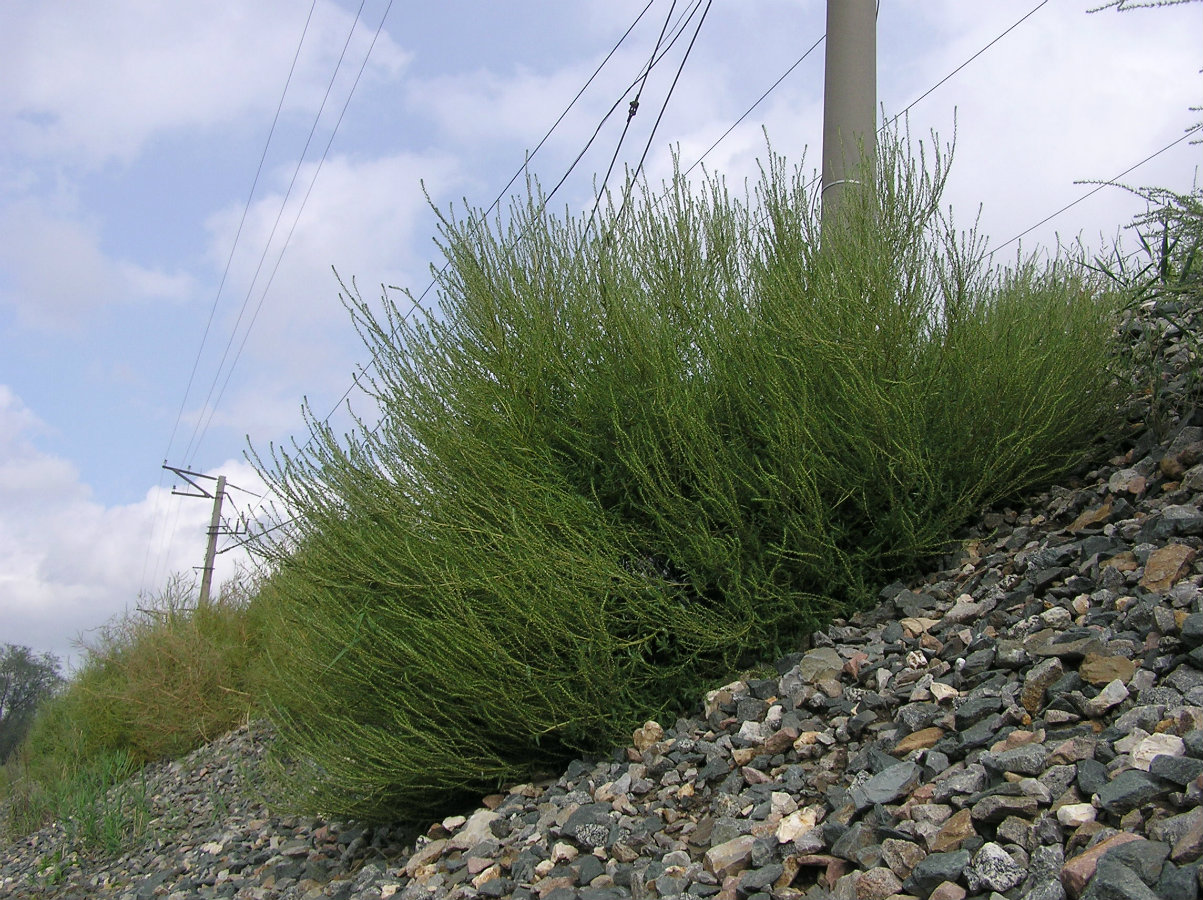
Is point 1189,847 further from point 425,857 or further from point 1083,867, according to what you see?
point 425,857

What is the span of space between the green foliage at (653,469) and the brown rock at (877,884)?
1.76 metres

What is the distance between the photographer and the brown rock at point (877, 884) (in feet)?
A: 8.87

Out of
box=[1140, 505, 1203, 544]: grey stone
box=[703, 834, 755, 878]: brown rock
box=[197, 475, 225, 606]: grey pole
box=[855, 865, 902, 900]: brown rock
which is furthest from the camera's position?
box=[197, 475, 225, 606]: grey pole

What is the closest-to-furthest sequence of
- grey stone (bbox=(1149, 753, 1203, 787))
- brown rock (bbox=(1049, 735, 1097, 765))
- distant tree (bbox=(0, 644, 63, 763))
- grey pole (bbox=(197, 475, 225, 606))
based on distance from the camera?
grey stone (bbox=(1149, 753, 1203, 787)) < brown rock (bbox=(1049, 735, 1097, 765)) < grey pole (bbox=(197, 475, 225, 606)) < distant tree (bbox=(0, 644, 63, 763))

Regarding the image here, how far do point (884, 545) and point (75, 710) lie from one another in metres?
15.1

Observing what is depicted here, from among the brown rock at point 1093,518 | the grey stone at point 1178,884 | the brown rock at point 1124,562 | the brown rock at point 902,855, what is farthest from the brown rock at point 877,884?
the brown rock at point 1093,518

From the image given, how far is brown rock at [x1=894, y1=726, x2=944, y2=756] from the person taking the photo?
3352mm

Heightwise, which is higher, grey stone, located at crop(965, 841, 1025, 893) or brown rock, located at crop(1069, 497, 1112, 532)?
brown rock, located at crop(1069, 497, 1112, 532)

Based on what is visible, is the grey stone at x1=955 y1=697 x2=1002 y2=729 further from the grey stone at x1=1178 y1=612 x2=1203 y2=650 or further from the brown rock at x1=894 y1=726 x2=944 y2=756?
the grey stone at x1=1178 y1=612 x2=1203 y2=650

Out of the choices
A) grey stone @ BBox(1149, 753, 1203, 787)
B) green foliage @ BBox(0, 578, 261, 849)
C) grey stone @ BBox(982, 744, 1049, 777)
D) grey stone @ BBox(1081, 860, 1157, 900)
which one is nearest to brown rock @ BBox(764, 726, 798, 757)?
grey stone @ BBox(982, 744, 1049, 777)

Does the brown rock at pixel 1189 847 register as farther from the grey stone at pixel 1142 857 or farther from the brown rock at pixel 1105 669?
the brown rock at pixel 1105 669

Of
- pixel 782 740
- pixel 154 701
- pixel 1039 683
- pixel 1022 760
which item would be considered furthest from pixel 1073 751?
pixel 154 701

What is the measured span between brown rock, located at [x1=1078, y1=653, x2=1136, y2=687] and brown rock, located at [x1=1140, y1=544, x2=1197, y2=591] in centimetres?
52

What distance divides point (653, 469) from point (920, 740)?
1949mm
